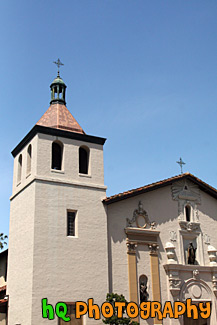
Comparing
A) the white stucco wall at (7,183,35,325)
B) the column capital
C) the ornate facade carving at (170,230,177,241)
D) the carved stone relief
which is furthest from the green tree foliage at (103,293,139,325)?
the ornate facade carving at (170,230,177,241)

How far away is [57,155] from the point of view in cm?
2320

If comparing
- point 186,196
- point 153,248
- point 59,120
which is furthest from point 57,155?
point 186,196

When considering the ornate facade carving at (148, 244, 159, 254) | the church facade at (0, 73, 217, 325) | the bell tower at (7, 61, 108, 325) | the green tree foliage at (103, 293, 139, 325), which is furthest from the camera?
the ornate facade carving at (148, 244, 159, 254)

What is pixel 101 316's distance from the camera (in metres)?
20.8

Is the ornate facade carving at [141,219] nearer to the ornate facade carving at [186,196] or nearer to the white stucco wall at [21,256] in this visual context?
the ornate facade carving at [186,196]

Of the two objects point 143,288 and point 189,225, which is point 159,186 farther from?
point 143,288

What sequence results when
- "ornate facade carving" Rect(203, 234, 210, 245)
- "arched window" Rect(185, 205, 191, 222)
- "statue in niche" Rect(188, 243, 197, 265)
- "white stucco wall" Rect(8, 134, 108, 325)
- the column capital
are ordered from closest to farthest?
"white stucco wall" Rect(8, 134, 108, 325), the column capital, "statue in niche" Rect(188, 243, 197, 265), "ornate facade carving" Rect(203, 234, 210, 245), "arched window" Rect(185, 205, 191, 222)

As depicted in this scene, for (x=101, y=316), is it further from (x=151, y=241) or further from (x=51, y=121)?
(x=51, y=121)

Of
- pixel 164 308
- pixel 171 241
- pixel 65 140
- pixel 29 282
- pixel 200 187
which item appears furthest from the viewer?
pixel 200 187

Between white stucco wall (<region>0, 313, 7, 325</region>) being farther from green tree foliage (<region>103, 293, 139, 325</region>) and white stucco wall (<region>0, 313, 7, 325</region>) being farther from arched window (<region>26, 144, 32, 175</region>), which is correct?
arched window (<region>26, 144, 32, 175</region>)

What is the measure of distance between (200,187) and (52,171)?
9.48 m

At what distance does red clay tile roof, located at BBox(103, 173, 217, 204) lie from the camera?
2298 cm

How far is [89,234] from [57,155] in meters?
4.41

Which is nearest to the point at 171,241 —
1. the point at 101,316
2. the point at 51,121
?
the point at 101,316
